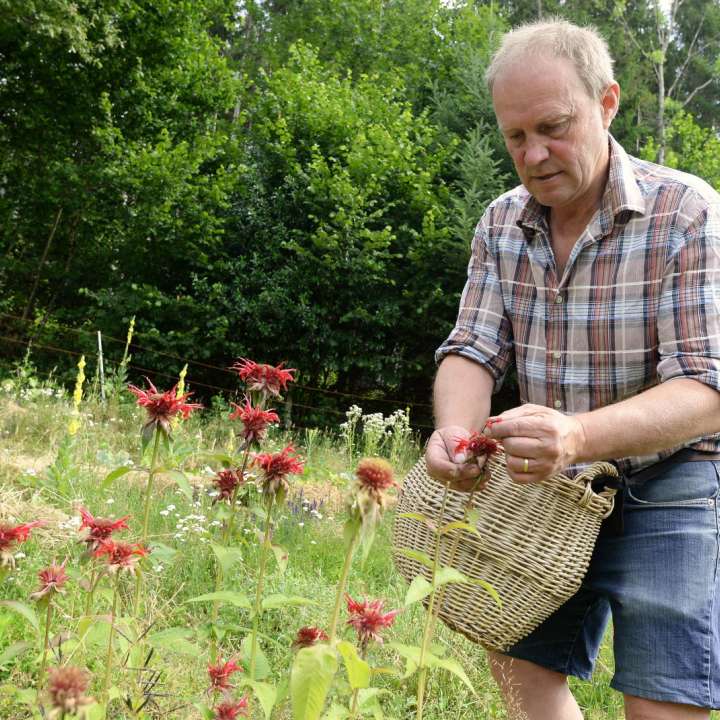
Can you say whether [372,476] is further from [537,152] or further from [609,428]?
[537,152]

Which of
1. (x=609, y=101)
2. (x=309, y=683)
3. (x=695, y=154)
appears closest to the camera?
(x=309, y=683)

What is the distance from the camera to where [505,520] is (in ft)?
6.45

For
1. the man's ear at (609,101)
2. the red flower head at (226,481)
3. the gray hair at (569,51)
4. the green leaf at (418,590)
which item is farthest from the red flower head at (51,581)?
the man's ear at (609,101)

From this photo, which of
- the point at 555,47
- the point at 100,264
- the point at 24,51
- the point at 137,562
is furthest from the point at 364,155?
the point at 137,562

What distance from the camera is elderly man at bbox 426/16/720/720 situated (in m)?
1.83

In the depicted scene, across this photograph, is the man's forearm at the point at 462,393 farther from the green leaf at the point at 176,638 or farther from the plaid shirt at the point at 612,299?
the green leaf at the point at 176,638

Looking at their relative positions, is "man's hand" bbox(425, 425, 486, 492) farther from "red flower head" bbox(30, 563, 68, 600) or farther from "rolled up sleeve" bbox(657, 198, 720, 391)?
"red flower head" bbox(30, 563, 68, 600)

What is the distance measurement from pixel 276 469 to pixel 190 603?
79.4 inches

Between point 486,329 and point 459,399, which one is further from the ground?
point 486,329

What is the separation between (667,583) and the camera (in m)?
1.88

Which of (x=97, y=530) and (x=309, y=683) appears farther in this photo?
(x=97, y=530)

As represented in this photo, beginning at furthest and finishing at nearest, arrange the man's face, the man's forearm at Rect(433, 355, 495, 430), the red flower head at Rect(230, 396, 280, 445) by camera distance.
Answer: the man's forearm at Rect(433, 355, 495, 430)
the man's face
the red flower head at Rect(230, 396, 280, 445)

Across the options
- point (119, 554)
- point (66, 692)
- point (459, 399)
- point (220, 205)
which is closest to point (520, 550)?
point (459, 399)

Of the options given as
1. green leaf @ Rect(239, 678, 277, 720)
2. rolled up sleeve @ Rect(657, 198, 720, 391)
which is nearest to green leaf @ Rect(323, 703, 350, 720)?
green leaf @ Rect(239, 678, 277, 720)
